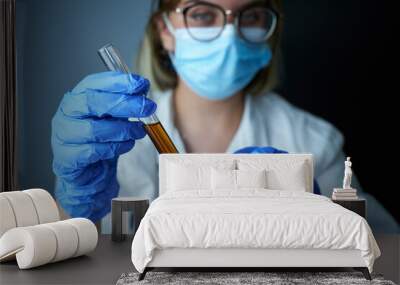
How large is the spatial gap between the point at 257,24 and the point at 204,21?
15.4 inches

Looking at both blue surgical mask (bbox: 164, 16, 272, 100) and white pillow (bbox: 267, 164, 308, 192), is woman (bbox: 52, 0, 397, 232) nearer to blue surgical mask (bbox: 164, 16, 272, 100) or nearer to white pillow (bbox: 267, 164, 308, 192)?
blue surgical mask (bbox: 164, 16, 272, 100)

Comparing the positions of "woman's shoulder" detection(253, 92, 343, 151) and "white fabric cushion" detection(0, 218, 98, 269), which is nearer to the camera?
"white fabric cushion" detection(0, 218, 98, 269)

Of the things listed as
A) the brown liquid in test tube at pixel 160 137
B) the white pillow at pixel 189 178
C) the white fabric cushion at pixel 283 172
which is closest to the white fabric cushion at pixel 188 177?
the white pillow at pixel 189 178

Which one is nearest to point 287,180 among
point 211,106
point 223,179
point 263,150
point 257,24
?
point 223,179

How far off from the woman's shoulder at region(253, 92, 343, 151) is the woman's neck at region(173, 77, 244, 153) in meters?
0.18

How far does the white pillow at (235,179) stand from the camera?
15.4ft

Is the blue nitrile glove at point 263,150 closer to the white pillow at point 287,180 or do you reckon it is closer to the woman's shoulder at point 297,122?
the woman's shoulder at point 297,122

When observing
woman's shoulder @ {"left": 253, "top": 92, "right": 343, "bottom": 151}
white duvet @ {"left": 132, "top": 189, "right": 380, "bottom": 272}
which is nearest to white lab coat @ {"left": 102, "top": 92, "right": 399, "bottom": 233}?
woman's shoulder @ {"left": 253, "top": 92, "right": 343, "bottom": 151}

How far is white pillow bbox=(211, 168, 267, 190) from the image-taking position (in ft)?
15.4

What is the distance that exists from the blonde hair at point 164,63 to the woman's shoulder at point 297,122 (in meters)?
0.10

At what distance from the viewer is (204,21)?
523 centimetres

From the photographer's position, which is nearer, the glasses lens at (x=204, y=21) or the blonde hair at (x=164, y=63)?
the glasses lens at (x=204, y=21)

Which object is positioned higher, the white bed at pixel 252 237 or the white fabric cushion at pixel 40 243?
the white bed at pixel 252 237

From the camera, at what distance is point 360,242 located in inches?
142
